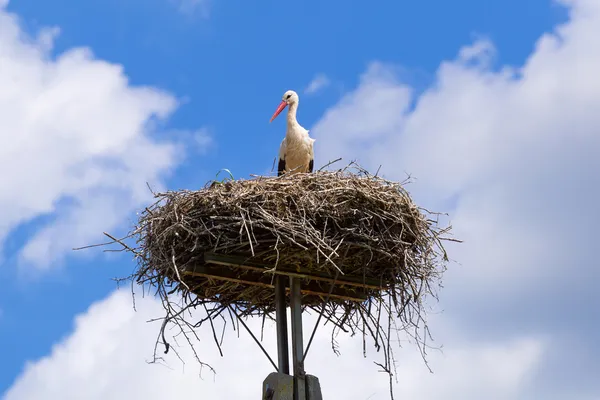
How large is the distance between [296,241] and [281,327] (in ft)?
1.99

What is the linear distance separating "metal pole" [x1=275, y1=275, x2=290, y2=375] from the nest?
15 cm

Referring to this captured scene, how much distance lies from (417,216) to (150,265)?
1895 millimetres

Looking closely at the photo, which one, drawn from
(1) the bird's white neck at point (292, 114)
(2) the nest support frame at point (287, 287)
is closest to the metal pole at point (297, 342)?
(2) the nest support frame at point (287, 287)

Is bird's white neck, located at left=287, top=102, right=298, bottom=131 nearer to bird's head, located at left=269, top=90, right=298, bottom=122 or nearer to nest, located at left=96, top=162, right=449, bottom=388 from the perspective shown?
bird's head, located at left=269, top=90, right=298, bottom=122

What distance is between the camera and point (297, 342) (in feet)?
20.3

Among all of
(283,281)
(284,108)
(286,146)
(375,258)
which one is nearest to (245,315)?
(283,281)

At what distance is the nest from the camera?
6320 millimetres

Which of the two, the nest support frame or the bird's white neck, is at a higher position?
the bird's white neck

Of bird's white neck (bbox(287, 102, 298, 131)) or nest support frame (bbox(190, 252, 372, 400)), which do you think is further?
bird's white neck (bbox(287, 102, 298, 131))

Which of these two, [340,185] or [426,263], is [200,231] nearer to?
[340,185]

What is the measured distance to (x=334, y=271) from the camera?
668 centimetres

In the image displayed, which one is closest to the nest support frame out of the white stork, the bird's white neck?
the white stork

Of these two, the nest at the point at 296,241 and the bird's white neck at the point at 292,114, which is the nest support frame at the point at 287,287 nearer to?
the nest at the point at 296,241

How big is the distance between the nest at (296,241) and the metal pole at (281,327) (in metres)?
0.15
